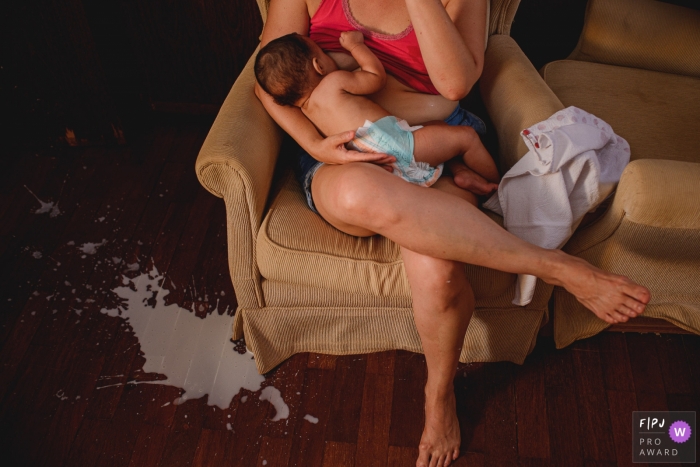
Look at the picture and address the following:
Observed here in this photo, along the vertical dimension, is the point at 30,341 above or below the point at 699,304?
below

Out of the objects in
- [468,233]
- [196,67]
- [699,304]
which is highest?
[468,233]

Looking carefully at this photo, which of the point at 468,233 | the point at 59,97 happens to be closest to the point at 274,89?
the point at 468,233

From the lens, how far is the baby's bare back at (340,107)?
4.15 ft

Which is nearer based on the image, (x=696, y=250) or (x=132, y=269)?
(x=696, y=250)

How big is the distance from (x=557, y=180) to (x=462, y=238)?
29 cm

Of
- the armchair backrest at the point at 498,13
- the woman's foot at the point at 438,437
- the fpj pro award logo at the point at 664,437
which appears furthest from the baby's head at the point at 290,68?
the fpj pro award logo at the point at 664,437

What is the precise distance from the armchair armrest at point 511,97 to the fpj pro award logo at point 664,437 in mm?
785

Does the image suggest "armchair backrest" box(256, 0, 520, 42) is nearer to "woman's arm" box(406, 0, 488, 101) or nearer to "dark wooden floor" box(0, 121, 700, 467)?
"woman's arm" box(406, 0, 488, 101)

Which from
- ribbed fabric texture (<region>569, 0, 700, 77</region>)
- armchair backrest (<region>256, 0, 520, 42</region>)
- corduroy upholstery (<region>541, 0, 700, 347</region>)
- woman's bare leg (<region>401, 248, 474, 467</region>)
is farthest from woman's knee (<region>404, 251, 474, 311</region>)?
ribbed fabric texture (<region>569, 0, 700, 77</region>)

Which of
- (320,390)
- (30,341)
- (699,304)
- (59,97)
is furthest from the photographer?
(59,97)

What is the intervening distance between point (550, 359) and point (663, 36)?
1.06 metres

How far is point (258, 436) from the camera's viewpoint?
141cm

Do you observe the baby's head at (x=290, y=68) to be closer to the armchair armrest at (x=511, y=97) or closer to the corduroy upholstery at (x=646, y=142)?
the armchair armrest at (x=511, y=97)

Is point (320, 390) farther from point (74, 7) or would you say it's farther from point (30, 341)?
point (74, 7)
